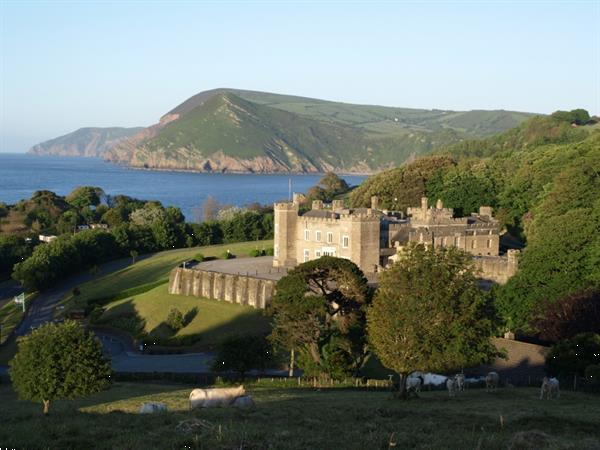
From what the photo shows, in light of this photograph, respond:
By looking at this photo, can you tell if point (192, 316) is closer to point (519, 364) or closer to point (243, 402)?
point (519, 364)

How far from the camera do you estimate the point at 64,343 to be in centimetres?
3062

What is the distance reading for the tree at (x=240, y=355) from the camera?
39.8 metres

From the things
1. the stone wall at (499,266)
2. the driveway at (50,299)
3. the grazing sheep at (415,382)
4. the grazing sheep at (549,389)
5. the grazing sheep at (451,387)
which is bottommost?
the driveway at (50,299)

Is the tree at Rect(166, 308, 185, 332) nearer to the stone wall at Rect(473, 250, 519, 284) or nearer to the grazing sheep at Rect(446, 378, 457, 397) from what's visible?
the stone wall at Rect(473, 250, 519, 284)

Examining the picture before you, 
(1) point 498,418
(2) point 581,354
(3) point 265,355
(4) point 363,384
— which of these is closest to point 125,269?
(3) point 265,355

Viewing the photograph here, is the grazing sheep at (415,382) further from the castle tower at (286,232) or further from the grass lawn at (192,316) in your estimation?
the castle tower at (286,232)

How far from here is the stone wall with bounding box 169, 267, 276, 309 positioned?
55531 mm

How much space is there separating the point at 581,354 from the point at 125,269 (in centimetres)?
5143

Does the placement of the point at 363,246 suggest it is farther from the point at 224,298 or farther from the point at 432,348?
the point at 432,348

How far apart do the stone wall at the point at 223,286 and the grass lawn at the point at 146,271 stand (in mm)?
8847

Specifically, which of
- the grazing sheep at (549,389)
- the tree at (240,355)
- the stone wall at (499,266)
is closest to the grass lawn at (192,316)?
the tree at (240,355)

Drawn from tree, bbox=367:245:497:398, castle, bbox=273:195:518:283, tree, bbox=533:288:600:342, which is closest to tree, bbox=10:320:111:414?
tree, bbox=367:245:497:398

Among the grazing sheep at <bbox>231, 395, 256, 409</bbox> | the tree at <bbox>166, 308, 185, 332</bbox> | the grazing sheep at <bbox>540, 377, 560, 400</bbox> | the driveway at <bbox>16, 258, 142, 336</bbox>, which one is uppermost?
the grazing sheep at <bbox>231, 395, 256, 409</bbox>

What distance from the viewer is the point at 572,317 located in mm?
41375
